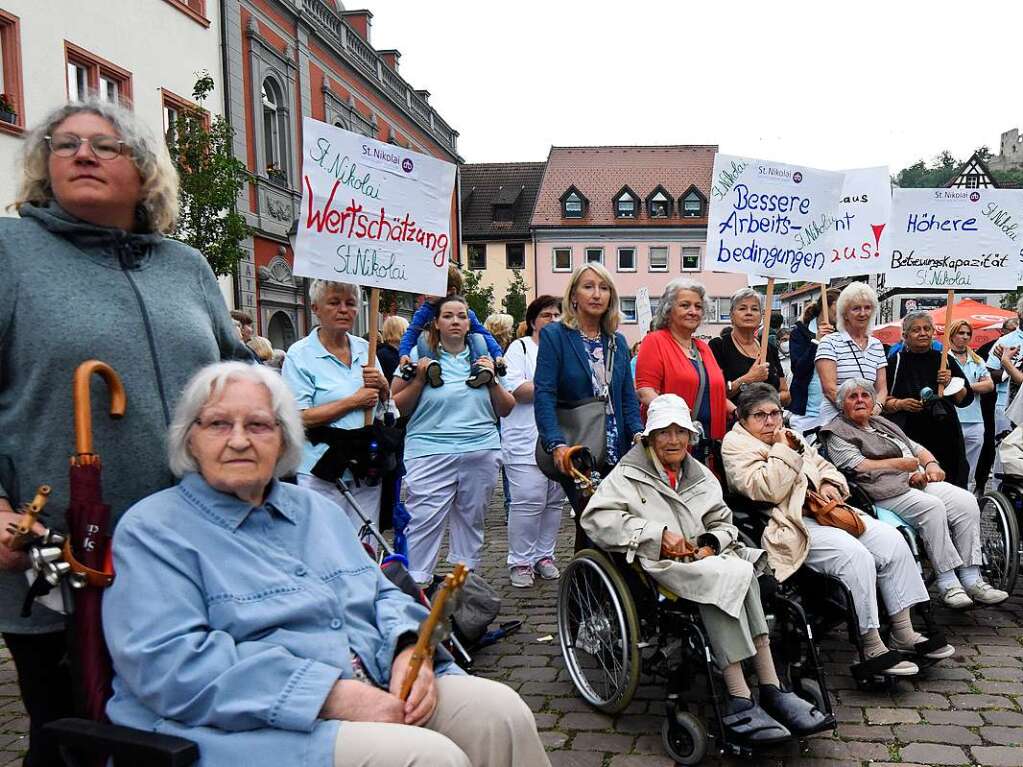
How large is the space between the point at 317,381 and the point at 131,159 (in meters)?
2.00

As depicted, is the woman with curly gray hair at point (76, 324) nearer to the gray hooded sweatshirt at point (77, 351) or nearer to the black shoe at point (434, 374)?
the gray hooded sweatshirt at point (77, 351)

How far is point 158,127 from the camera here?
1441cm

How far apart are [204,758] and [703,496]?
2.53 metres

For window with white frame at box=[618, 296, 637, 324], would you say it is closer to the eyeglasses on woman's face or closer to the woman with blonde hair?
the woman with blonde hair

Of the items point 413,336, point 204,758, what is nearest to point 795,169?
point 413,336

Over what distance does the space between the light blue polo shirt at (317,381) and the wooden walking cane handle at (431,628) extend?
2.06 metres

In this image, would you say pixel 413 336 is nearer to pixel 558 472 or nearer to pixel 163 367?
pixel 558 472

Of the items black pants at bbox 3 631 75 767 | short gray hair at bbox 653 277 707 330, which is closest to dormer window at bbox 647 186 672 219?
short gray hair at bbox 653 277 707 330

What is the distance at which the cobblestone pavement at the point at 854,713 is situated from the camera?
333 centimetres

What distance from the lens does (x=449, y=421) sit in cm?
509

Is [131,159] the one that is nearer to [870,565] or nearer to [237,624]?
[237,624]

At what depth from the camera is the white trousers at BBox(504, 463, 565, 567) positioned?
5.85 m

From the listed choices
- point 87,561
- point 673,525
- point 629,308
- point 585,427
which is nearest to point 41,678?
Result: point 87,561

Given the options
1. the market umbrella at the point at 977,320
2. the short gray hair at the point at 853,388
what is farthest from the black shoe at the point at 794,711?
the market umbrella at the point at 977,320
